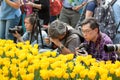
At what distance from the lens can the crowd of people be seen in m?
5.34

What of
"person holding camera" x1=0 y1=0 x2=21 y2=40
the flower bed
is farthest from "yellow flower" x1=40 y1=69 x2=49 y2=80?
"person holding camera" x1=0 y1=0 x2=21 y2=40

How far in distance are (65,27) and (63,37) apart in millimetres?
165

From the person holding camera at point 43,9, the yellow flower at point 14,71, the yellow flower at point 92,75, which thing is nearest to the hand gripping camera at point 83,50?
the yellow flower at point 14,71

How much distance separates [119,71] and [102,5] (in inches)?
117

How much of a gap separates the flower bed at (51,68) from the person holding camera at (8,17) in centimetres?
382

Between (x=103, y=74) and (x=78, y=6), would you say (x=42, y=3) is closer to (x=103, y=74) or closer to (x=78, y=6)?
(x=78, y=6)

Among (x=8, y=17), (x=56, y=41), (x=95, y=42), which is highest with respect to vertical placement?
(x=95, y=42)

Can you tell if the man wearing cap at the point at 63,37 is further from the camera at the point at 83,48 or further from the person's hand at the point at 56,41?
the camera at the point at 83,48

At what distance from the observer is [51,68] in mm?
3857

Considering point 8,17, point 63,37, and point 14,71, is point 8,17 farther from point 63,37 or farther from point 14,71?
point 14,71

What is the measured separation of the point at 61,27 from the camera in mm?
5832

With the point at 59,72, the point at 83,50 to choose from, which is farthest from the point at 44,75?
the point at 83,50

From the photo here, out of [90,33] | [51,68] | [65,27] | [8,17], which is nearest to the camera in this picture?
[51,68]

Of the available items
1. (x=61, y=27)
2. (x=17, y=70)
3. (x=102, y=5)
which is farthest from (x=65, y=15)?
(x=17, y=70)
